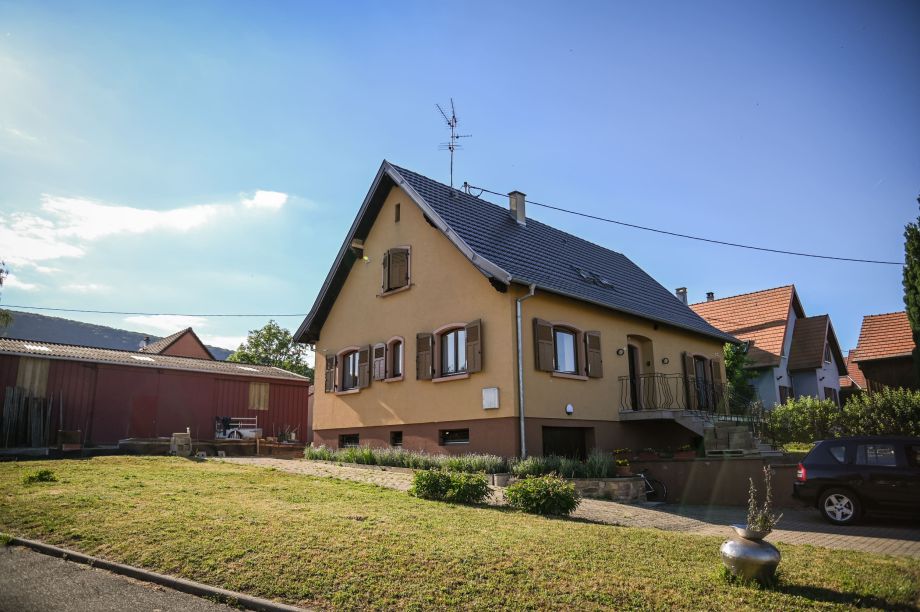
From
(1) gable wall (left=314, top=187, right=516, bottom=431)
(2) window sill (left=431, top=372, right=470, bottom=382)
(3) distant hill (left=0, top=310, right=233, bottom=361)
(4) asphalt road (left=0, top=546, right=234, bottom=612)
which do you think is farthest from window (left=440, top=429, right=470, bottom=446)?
(3) distant hill (left=0, top=310, right=233, bottom=361)

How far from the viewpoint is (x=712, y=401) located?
22.6 metres

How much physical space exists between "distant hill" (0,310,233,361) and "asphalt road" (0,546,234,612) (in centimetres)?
5949

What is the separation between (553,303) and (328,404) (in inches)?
336

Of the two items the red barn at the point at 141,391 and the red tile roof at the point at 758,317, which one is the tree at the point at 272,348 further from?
the red tile roof at the point at 758,317

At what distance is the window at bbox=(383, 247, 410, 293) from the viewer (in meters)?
18.7

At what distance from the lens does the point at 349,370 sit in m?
20.6

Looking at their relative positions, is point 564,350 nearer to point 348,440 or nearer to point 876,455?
point 876,455

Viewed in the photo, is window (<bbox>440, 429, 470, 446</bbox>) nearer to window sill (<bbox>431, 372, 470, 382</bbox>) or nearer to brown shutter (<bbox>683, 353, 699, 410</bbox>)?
window sill (<bbox>431, 372, 470, 382</bbox>)

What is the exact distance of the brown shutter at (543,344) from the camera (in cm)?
1566

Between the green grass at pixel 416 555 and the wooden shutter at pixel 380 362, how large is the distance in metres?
8.23

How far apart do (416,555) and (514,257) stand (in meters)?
11.1

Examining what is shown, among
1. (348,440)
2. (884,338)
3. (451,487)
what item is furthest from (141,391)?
(884,338)

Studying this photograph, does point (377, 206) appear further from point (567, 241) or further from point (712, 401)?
point (712, 401)

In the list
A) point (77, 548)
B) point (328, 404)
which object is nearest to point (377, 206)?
point (328, 404)
